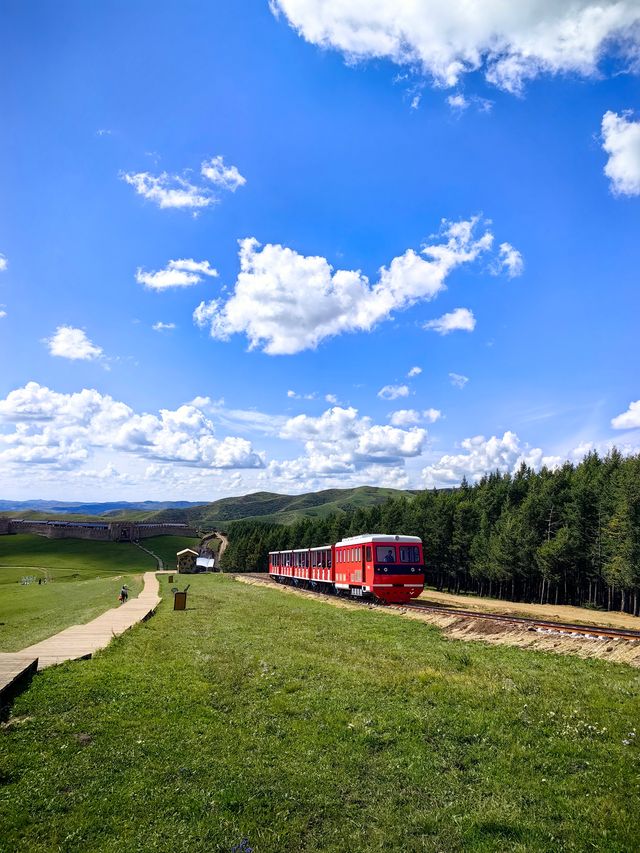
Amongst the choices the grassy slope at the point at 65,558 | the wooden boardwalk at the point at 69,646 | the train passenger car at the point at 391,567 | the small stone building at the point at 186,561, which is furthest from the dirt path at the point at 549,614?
the grassy slope at the point at 65,558

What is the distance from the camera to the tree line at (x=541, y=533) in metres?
54.6

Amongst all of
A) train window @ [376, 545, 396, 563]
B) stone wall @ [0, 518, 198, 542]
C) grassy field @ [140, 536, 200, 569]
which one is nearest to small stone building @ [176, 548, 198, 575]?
grassy field @ [140, 536, 200, 569]

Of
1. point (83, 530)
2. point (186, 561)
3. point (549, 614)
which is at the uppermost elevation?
point (549, 614)

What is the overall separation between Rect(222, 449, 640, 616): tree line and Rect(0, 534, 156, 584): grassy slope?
206 ft

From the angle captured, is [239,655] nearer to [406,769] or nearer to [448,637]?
[406,769]

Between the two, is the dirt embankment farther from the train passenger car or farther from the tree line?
the tree line

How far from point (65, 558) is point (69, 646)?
131 m

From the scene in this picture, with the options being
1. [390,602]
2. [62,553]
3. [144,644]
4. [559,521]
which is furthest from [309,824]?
[62,553]

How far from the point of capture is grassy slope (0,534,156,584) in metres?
105

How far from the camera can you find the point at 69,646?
17484mm

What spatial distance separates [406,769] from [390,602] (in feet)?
89.8

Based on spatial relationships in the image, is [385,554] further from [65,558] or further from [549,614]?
[65,558]

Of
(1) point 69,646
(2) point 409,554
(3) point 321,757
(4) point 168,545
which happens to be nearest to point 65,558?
(4) point 168,545

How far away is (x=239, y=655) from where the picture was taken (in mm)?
16141
